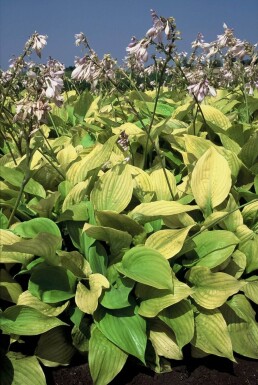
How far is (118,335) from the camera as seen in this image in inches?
84.5

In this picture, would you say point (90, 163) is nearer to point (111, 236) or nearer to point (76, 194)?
point (76, 194)

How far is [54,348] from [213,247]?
839mm

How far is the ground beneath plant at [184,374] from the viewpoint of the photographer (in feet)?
7.43

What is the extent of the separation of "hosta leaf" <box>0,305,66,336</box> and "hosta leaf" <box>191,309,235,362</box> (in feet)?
2.00

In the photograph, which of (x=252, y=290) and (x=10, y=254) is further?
(x=252, y=290)

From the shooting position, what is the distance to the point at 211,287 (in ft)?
7.59

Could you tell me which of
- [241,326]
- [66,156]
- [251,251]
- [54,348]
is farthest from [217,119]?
[54,348]

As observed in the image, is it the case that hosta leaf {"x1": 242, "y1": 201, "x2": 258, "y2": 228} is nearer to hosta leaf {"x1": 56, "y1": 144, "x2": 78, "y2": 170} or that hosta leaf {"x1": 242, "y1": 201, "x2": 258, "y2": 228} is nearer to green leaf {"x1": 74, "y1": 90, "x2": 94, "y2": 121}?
hosta leaf {"x1": 56, "y1": 144, "x2": 78, "y2": 170}

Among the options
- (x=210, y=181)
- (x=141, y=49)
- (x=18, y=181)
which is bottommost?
(x=210, y=181)

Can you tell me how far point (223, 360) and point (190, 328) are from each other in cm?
34

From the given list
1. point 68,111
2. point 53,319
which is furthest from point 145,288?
point 68,111

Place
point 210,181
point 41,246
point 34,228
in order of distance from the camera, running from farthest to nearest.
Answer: point 210,181 → point 34,228 → point 41,246

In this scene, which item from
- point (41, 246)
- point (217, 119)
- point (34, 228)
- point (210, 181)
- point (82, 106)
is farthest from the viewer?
point (82, 106)

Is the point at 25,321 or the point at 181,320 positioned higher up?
the point at 25,321
